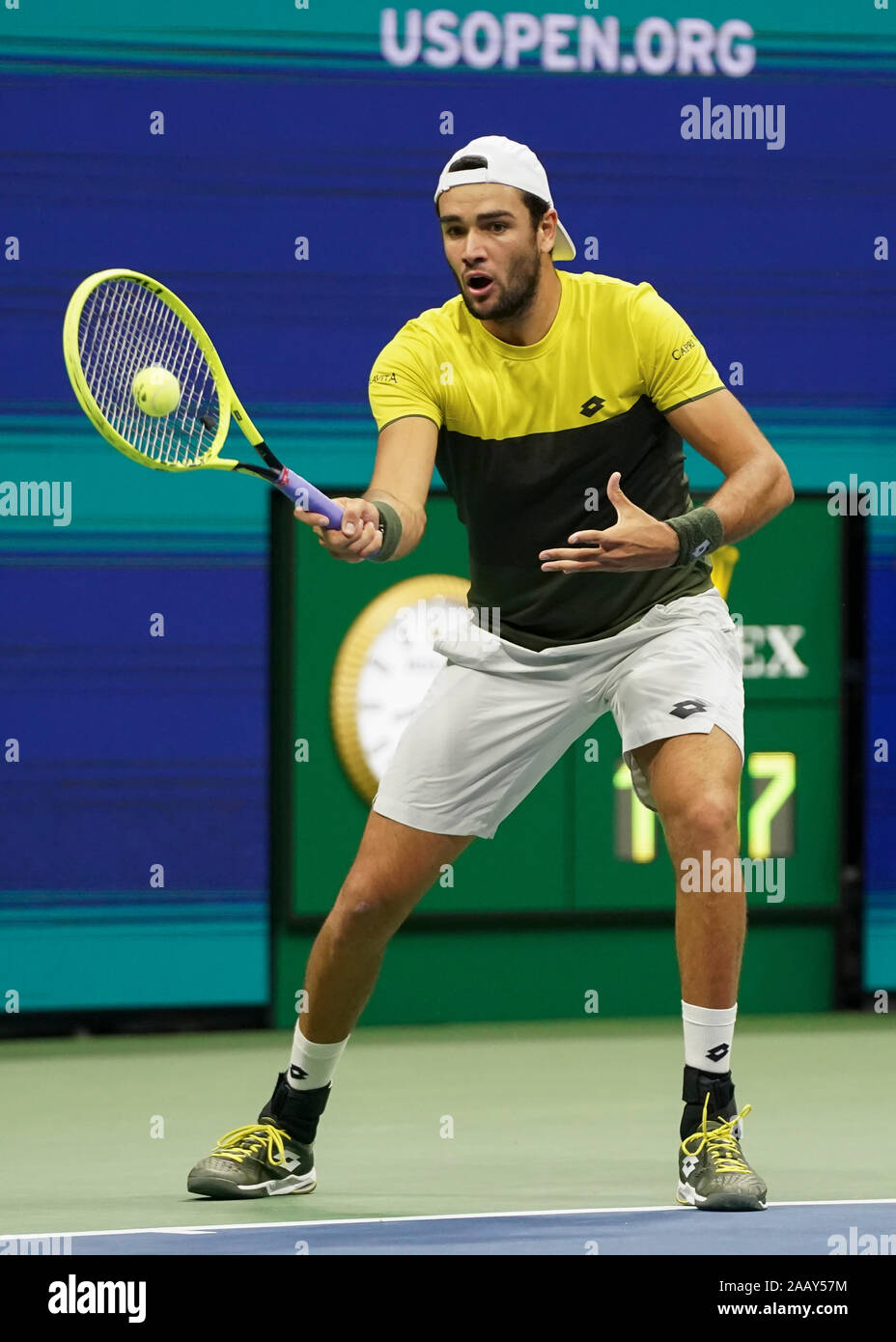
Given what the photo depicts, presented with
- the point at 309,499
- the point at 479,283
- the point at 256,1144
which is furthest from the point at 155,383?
the point at 256,1144

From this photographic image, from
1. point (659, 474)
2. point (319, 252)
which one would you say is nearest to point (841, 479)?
point (319, 252)

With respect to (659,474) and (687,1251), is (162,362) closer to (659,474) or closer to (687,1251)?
(659,474)

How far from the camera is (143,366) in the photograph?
5445 mm

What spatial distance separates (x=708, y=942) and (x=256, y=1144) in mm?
992

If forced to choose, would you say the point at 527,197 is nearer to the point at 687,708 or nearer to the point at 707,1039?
the point at 687,708

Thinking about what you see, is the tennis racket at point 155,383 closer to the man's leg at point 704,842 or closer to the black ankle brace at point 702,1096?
the man's leg at point 704,842

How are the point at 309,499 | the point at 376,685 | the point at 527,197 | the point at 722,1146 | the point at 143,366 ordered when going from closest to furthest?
the point at 309,499
the point at 722,1146
the point at 527,197
the point at 143,366
the point at 376,685

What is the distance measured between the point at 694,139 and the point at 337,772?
89.9 inches

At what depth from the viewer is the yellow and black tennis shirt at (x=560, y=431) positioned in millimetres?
4977

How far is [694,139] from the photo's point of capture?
7.88m

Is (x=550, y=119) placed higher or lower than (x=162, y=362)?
higher

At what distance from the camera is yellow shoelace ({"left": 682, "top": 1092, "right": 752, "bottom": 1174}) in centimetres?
466

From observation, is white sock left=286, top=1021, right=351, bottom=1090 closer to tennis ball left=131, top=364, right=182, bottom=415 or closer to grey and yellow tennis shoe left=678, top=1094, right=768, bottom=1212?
grey and yellow tennis shoe left=678, top=1094, right=768, bottom=1212

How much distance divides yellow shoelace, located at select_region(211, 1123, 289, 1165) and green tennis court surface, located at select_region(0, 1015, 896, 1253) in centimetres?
10
